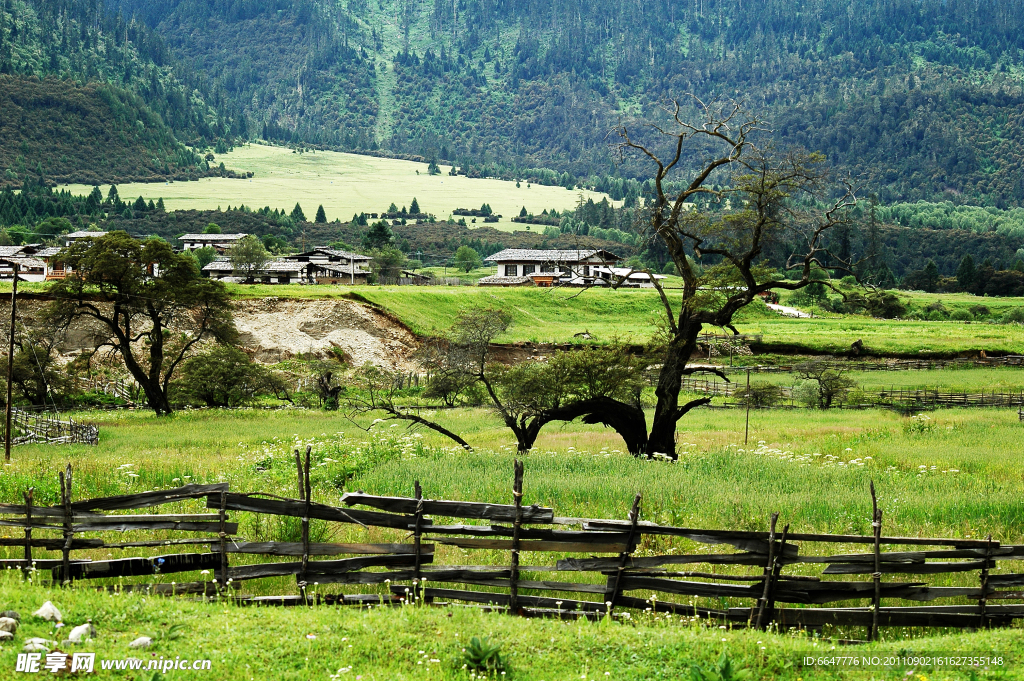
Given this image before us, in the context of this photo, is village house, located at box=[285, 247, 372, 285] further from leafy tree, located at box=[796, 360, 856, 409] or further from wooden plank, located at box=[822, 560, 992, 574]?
wooden plank, located at box=[822, 560, 992, 574]

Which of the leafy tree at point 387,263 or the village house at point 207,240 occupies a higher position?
the village house at point 207,240

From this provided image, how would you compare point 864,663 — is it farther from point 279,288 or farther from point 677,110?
point 279,288

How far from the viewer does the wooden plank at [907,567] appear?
11.4 metres

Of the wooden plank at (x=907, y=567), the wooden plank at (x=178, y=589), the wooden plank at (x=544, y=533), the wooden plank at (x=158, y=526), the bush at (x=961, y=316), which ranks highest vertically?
the wooden plank at (x=544, y=533)

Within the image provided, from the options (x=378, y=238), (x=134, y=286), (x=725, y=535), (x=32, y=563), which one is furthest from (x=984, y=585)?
(x=378, y=238)

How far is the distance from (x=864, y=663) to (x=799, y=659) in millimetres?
659

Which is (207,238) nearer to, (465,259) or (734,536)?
(465,259)

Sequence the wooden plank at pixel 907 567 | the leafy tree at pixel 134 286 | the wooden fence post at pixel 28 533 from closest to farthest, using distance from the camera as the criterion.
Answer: the wooden plank at pixel 907 567 → the wooden fence post at pixel 28 533 → the leafy tree at pixel 134 286

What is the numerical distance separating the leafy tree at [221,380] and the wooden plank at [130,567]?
40139 mm

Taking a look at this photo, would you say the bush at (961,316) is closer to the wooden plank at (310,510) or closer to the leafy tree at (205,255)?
the leafy tree at (205,255)

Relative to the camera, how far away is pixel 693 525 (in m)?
14.9

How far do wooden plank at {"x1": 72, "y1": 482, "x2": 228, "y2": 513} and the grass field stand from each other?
1245 mm

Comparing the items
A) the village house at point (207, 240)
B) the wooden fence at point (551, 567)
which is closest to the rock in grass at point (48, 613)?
the wooden fence at point (551, 567)

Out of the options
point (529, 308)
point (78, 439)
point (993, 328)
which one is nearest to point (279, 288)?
point (529, 308)
